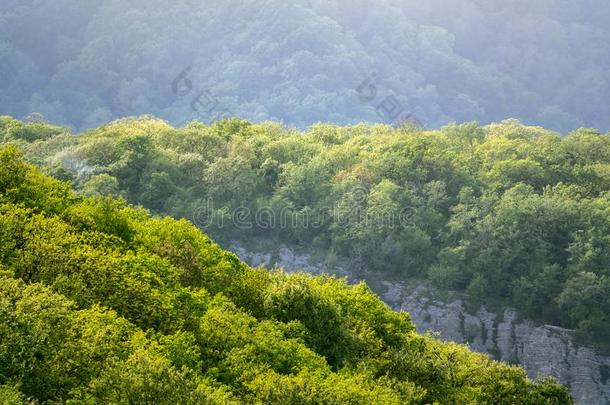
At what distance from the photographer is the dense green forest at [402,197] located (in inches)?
3949

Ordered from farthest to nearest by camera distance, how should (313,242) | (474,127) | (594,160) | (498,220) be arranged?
(474,127), (594,160), (313,242), (498,220)

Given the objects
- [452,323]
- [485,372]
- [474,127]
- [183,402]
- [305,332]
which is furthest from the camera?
[474,127]

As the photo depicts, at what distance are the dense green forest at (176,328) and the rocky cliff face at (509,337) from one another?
126 ft

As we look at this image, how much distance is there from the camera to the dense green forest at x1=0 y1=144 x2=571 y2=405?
30953mm

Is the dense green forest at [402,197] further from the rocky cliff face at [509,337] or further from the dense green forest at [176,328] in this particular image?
the dense green forest at [176,328]

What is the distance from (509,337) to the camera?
9444 cm

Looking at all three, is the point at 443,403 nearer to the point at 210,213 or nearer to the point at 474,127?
the point at 210,213

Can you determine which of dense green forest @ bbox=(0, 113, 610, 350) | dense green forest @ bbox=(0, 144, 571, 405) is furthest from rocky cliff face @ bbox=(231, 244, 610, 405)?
dense green forest @ bbox=(0, 144, 571, 405)

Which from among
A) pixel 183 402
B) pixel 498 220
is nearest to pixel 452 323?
pixel 498 220

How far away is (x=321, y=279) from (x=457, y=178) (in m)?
63.5

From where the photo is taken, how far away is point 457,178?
376 feet

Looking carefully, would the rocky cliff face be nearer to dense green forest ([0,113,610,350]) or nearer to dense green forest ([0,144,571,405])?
dense green forest ([0,113,610,350])

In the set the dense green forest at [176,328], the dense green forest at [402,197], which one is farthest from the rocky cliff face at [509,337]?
the dense green forest at [176,328]

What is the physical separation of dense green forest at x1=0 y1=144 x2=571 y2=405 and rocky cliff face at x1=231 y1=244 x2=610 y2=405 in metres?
38.6
